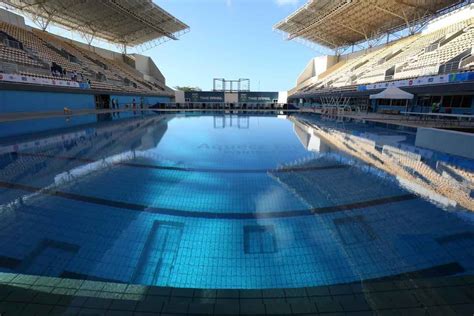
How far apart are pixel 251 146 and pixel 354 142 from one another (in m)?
3.78

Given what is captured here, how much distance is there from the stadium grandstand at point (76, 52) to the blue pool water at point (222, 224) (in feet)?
32.6

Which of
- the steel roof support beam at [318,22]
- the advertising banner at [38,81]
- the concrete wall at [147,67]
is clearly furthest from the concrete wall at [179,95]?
the advertising banner at [38,81]

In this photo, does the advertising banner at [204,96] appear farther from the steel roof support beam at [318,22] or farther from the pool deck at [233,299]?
the pool deck at [233,299]

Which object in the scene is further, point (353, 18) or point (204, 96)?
point (204, 96)

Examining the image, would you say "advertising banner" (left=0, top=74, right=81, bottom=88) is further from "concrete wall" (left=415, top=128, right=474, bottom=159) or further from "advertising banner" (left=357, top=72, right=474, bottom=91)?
"advertising banner" (left=357, top=72, right=474, bottom=91)

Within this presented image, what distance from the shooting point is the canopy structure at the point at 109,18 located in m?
19.6

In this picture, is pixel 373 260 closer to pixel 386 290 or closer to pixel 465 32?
pixel 386 290

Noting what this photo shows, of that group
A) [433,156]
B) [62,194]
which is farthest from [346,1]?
[62,194]

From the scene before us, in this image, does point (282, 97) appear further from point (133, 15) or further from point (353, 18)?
point (133, 15)

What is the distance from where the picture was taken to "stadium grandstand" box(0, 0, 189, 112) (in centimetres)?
1313

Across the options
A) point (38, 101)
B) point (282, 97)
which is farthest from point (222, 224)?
point (282, 97)

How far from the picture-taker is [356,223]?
3168 mm

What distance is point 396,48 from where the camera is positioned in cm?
2169

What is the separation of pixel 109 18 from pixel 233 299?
29645mm
